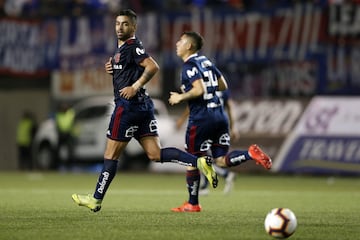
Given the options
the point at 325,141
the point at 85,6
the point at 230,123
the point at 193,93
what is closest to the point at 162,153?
the point at 193,93

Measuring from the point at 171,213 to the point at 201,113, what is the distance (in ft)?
4.30

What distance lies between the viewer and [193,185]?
12.6 meters

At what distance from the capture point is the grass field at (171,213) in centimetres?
958

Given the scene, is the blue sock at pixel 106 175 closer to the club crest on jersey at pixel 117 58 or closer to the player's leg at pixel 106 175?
the player's leg at pixel 106 175

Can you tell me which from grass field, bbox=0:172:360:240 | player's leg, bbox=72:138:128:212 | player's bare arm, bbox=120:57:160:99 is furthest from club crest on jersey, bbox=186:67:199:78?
grass field, bbox=0:172:360:240

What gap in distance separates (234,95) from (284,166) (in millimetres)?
3364

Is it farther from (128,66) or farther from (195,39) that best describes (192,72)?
(128,66)

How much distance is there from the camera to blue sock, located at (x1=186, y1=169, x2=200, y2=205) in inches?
495

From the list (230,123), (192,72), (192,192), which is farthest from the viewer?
(230,123)

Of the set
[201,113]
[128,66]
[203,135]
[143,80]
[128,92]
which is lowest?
[203,135]

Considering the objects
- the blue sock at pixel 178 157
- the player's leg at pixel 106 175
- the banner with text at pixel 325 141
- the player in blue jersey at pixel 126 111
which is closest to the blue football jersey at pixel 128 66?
the player in blue jersey at pixel 126 111

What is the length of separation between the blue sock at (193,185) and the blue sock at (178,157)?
0.99 meters

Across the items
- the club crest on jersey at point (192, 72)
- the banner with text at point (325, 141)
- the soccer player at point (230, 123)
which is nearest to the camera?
the club crest on jersey at point (192, 72)

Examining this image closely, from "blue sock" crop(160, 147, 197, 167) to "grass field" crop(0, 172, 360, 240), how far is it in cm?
62
